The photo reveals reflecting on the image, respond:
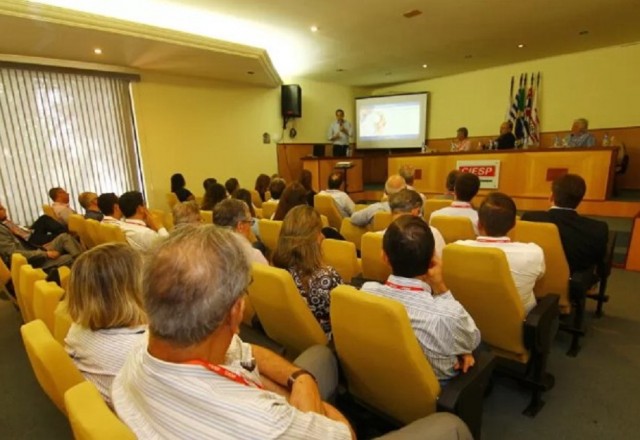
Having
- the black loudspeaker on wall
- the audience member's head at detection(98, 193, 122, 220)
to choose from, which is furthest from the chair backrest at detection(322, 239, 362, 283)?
the black loudspeaker on wall

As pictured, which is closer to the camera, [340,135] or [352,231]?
[352,231]

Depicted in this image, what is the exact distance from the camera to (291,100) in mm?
8250

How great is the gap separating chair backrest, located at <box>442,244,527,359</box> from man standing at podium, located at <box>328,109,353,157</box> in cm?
744

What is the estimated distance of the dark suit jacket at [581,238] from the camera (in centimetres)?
236

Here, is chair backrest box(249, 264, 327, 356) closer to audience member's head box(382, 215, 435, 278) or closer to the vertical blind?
audience member's head box(382, 215, 435, 278)

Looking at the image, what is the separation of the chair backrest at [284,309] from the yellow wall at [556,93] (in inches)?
332

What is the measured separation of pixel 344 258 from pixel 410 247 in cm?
104

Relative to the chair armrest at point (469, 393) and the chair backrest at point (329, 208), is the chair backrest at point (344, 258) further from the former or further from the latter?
the chair backrest at point (329, 208)

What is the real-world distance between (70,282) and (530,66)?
9386mm

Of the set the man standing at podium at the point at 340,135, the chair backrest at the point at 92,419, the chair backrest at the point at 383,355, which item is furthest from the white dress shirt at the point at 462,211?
the man standing at podium at the point at 340,135

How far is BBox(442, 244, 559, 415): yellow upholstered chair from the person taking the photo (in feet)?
5.39

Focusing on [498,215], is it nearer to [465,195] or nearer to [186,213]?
[465,195]

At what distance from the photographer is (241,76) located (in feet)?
23.2

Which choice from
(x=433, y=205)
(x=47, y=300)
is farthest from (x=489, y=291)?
(x=433, y=205)
